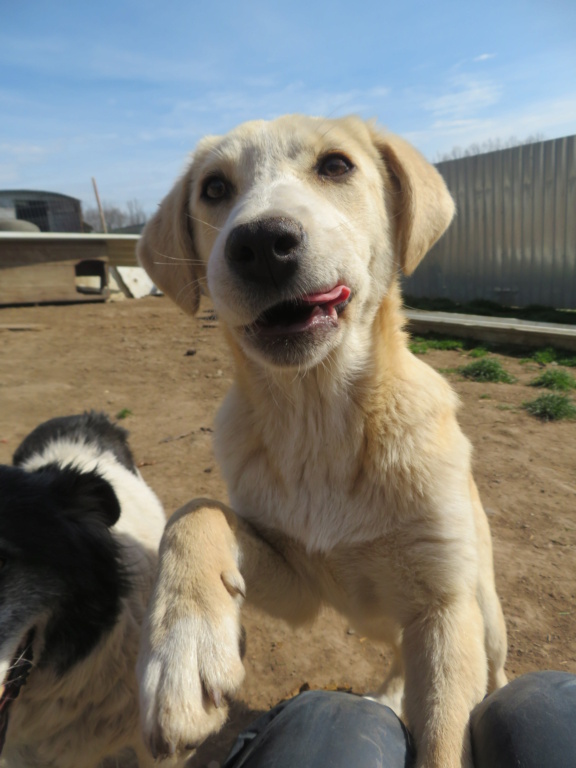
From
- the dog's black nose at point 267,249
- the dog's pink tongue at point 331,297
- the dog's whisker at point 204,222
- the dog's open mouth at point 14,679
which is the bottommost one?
the dog's open mouth at point 14,679

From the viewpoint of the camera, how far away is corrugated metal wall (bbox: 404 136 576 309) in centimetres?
1009

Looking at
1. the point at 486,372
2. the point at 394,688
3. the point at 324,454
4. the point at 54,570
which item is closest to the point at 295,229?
the point at 324,454

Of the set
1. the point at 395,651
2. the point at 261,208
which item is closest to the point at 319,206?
the point at 261,208

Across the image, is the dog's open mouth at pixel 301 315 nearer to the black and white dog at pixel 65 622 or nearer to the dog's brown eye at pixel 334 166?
the dog's brown eye at pixel 334 166

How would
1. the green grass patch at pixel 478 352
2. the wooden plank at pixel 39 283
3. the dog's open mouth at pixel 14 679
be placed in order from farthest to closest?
the wooden plank at pixel 39 283
the green grass patch at pixel 478 352
the dog's open mouth at pixel 14 679

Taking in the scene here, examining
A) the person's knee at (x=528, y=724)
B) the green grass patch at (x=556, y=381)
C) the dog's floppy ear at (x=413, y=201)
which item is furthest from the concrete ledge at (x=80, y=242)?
the person's knee at (x=528, y=724)

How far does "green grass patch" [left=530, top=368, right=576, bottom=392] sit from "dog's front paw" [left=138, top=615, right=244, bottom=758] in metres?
5.14

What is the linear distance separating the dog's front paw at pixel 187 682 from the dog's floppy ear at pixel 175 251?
58.4 inches

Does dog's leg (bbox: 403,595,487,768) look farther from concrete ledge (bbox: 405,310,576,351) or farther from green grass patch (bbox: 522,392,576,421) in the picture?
concrete ledge (bbox: 405,310,576,351)

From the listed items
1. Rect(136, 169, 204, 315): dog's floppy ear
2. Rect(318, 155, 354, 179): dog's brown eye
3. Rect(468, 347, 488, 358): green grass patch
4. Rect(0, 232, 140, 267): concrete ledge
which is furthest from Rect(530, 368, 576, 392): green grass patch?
Rect(0, 232, 140, 267): concrete ledge

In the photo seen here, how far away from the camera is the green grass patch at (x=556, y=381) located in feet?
18.4

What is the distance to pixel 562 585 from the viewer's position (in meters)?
2.85

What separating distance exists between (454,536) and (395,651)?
81cm

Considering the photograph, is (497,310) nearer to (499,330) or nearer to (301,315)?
(499,330)
